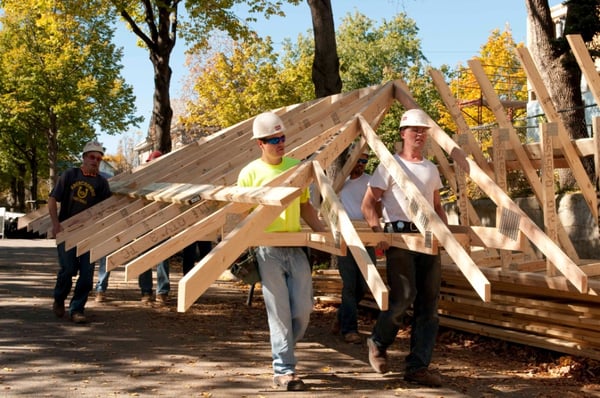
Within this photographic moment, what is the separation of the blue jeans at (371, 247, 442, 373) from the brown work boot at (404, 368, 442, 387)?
0.04 metres

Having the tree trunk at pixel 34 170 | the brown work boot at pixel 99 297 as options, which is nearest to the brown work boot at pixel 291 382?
the brown work boot at pixel 99 297

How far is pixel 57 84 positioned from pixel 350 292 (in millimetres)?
36394

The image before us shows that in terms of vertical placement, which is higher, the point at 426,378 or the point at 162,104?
the point at 162,104

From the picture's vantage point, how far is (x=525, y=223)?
5934 mm

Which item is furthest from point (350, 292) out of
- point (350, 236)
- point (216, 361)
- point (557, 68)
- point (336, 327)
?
point (557, 68)

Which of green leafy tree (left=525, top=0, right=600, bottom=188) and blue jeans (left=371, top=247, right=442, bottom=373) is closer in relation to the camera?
blue jeans (left=371, top=247, right=442, bottom=373)

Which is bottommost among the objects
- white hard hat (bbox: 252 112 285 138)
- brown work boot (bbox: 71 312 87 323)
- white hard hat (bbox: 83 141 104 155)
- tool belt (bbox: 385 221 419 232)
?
brown work boot (bbox: 71 312 87 323)

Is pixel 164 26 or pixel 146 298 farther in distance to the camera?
pixel 164 26

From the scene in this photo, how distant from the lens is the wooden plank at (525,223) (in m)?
5.76

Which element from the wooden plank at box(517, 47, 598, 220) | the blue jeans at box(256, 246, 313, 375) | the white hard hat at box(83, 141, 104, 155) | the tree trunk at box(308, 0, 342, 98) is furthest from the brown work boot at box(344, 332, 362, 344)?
the tree trunk at box(308, 0, 342, 98)

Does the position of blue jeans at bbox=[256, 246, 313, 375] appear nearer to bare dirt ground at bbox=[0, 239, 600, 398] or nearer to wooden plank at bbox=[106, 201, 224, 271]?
bare dirt ground at bbox=[0, 239, 600, 398]

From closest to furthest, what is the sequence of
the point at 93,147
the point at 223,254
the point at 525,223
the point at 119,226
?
the point at 223,254 < the point at 525,223 < the point at 119,226 < the point at 93,147

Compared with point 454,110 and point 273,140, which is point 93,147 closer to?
point 273,140

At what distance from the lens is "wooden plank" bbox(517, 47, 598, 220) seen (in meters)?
7.30
